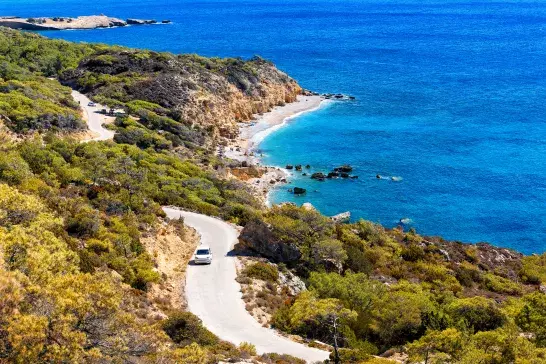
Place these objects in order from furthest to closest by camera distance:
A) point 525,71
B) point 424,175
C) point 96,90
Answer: point 525,71 → point 96,90 → point 424,175

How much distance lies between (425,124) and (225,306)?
231 feet

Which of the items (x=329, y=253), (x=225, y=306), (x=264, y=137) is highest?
(x=264, y=137)

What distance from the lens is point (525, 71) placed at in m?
117

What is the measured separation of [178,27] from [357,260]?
17771 centimetres

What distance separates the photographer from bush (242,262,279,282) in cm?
2891

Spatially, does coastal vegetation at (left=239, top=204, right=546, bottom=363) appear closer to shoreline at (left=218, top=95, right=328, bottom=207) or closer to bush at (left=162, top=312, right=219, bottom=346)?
bush at (left=162, top=312, right=219, bottom=346)

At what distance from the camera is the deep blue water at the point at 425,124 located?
5762cm

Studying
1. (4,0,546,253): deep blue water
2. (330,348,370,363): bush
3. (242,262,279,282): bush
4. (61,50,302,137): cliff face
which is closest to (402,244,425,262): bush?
(4,0,546,253): deep blue water

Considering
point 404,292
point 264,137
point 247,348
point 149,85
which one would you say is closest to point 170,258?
point 247,348

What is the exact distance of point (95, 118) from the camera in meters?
61.9

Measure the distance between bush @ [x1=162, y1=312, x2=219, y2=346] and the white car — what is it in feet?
30.0

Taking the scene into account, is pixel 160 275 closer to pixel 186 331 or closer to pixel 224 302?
pixel 224 302

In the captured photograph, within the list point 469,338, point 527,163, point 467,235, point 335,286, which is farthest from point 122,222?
point 527,163

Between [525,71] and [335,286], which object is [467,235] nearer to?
[335,286]
